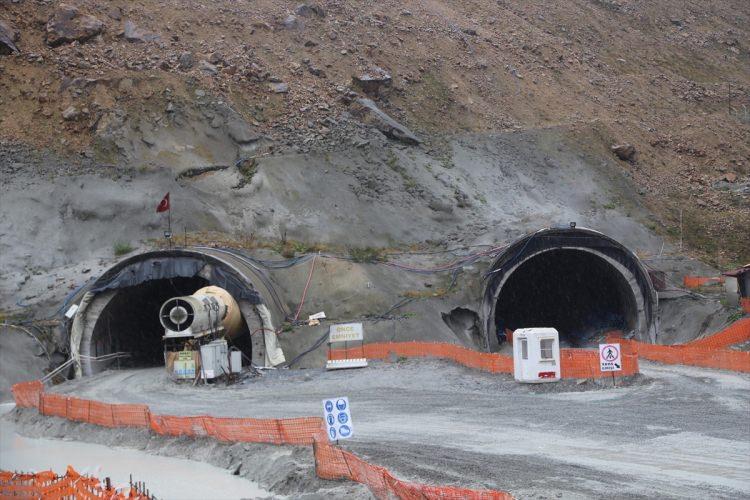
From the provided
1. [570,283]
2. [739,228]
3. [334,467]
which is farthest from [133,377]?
[739,228]

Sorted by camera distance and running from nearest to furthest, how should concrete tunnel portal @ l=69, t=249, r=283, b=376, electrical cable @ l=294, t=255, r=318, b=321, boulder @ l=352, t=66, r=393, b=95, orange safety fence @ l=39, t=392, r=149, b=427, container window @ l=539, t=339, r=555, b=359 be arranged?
orange safety fence @ l=39, t=392, r=149, b=427
container window @ l=539, t=339, r=555, b=359
concrete tunnel portal @ l=69, t=249, r=283, b=376
electrical cable @ l=294, t=255, r=318, b=321
boulder @ l=352, t=66, r=393, b=95

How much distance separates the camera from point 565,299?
184 ft

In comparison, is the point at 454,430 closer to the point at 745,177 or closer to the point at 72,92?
the point at 72,92

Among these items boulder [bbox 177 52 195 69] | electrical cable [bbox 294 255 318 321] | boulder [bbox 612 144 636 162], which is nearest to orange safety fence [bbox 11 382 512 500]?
electrical cable [bbox 294 255 318 321]

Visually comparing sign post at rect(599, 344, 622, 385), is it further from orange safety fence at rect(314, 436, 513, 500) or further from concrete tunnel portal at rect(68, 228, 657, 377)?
concrete tunnel portal at rect(68, 228, 657, 377)

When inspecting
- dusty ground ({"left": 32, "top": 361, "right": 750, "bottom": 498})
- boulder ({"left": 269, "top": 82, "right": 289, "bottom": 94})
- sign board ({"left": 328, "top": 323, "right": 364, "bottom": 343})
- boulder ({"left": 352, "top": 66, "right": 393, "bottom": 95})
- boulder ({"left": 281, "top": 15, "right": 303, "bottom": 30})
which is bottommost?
dusty ground ({"left": 32, "top": 361, "right": 750, "bottom": 498})

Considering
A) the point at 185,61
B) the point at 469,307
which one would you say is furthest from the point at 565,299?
the point at 185,61

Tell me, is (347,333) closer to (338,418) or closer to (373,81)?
(338,418)

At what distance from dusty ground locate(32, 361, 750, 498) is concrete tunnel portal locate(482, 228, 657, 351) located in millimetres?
11363

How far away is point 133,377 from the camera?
38062 millimetres

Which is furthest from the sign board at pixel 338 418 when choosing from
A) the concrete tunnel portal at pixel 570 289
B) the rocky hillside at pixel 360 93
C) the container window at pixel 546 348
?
the rocky hillside at pixel 360 93

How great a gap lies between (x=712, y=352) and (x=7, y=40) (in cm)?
4306

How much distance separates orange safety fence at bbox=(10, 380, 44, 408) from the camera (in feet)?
106

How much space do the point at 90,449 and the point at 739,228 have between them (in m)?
45.1
